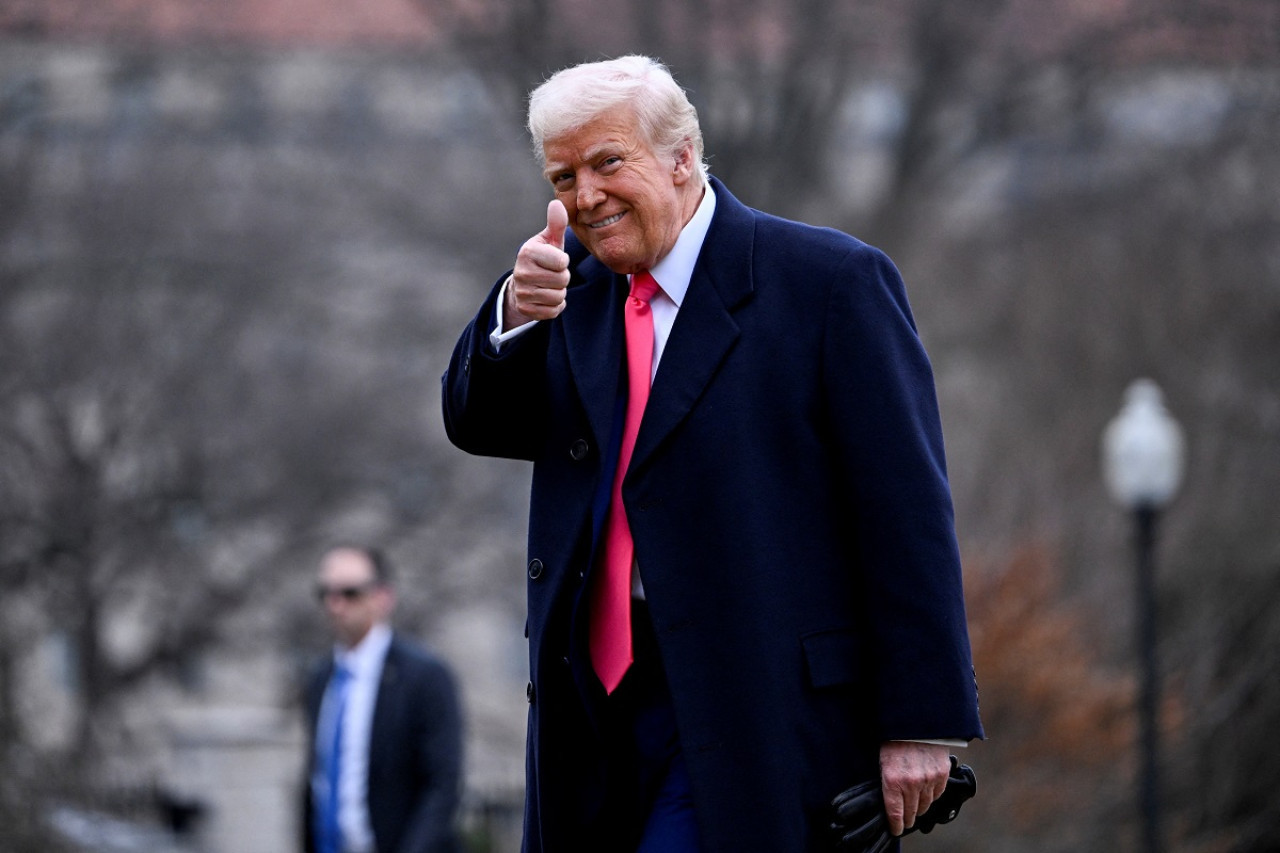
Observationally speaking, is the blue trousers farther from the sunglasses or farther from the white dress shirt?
the sunglasses

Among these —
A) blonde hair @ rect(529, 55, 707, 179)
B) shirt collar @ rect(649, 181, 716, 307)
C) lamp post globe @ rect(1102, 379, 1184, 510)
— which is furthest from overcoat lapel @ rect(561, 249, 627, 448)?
lamp post globe @ rect(1102, 379, 1184, 510)

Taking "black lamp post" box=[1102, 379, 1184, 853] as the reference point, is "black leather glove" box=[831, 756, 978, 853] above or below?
above

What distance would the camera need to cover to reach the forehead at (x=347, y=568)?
6.52m

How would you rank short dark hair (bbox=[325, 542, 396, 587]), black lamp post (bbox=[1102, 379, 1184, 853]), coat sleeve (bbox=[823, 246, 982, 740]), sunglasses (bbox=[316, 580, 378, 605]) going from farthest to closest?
1. black lamp post (bbox=[1102, 379, 1184, 853])
2. short dark hair (bbox=[325, 542, 396, 587])
3. sunglasses (bbox=[316, 580, 378, 605])
4. coat sleeve (bbox=[823, 246, 982, 740])

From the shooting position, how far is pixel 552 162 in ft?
10.3

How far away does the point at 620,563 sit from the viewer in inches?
125

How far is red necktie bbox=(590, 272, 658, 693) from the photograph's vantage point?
315 cm

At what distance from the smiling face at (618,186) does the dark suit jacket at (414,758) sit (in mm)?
3208

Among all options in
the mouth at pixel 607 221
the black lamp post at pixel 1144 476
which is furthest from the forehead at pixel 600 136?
the black lamp post at pixel 1144 476

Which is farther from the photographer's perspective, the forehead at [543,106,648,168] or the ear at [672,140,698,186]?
the ear at [672,140,698,186]

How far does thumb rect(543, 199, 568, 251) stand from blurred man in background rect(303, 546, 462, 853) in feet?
10.8

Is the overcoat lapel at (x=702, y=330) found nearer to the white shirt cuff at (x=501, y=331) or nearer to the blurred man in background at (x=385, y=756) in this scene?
the white shirt cuff at (x=501, y=331)

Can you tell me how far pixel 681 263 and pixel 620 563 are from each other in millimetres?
572

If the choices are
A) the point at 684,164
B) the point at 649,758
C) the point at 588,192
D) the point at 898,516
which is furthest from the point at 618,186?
the point at 649,758
